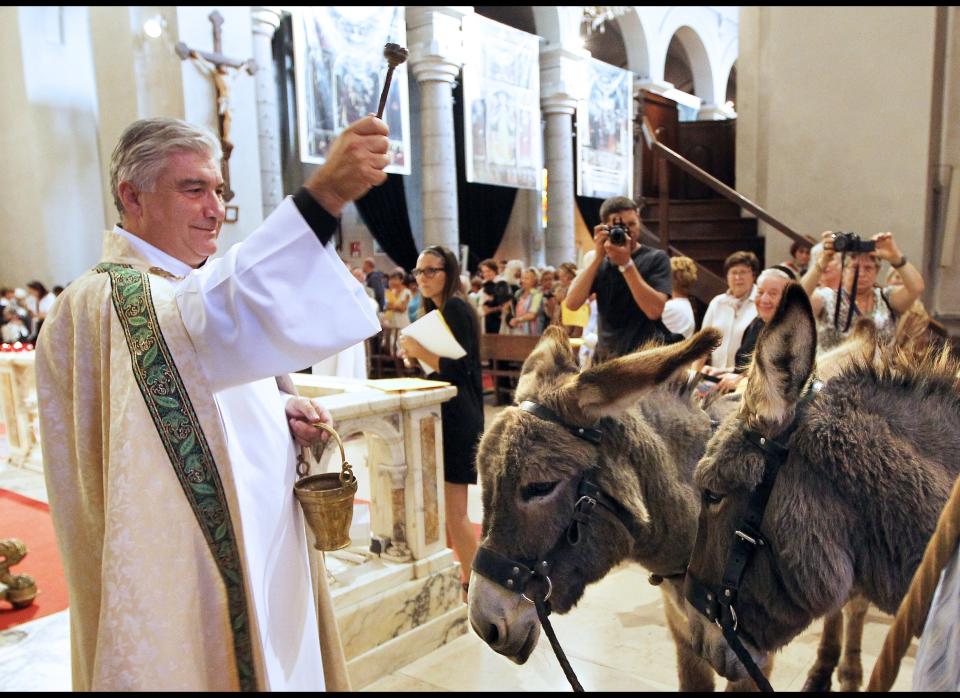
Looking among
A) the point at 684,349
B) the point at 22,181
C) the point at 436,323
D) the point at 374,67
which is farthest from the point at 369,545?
the point at 22,181

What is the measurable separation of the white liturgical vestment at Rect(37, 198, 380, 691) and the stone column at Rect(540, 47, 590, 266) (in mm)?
15824

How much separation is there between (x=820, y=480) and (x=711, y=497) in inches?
7.7

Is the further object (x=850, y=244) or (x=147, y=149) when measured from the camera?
(x=850, y=244)

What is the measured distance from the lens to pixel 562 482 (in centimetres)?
168

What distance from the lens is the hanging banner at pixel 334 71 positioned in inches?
396

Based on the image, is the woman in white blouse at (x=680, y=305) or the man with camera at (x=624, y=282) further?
the woman in white blouse at (x=680, y=305)

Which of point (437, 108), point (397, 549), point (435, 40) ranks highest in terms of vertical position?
point (435, 40)

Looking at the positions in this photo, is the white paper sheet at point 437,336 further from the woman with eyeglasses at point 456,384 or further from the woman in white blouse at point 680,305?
the woman in white blouse at point 680,305

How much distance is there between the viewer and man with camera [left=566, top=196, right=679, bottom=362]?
11.1 ft

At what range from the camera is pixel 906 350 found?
1421mm

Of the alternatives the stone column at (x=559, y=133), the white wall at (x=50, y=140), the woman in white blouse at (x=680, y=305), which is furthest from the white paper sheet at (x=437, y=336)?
the stone column at (x=559, y=133)

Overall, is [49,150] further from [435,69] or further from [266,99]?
[435,69]

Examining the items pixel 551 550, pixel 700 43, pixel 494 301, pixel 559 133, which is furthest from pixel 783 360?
pixel 700 43

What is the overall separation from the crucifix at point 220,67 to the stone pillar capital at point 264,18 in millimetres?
1448
